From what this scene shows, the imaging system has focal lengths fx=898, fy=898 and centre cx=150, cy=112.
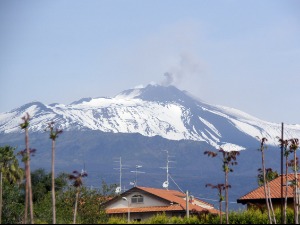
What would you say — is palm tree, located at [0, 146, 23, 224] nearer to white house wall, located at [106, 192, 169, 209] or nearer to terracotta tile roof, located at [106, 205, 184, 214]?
terracotta tile roof, located at [106, 205, 184, 214]

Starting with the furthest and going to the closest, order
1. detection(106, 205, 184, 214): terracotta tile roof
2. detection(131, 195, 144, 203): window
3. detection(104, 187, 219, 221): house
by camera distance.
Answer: detection(131, 195, 144, 203): window
detection(104, 187, 219, 221): house
detection(106, 205, 184, 214): terracotta tile roof

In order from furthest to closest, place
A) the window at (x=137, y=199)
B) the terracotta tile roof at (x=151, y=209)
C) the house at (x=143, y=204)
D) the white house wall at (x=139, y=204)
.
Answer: the window at (x=137, y=199) < the white house wall at (x=139, y=204) < the house at (x=143, y=204) < the terracotta tile roof at (x=151, y=209)

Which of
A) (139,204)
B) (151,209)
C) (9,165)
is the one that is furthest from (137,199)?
(9,165)

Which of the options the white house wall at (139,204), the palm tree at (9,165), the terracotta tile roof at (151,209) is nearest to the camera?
the palm tree at (9,165)

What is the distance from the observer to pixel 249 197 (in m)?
72.4

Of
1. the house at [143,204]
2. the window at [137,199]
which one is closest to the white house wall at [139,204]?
the house at [143,204]

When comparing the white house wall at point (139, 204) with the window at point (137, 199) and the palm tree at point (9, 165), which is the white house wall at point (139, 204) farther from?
the palm tree at point (9, 165)

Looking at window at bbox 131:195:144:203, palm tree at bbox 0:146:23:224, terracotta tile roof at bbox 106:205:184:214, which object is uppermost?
palm tree at bbox 0:146:23:224

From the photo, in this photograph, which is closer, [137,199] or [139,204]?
[139,204]

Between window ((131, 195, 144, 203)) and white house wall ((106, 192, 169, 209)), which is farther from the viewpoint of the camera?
window ((131, 195, 144, 203))

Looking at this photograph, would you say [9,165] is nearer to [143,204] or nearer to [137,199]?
[143,204]

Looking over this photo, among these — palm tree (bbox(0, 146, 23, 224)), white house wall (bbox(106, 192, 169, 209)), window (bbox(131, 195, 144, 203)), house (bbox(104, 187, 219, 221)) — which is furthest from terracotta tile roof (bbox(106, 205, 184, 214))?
palm tree (bbox(0, 146, 23, 224))

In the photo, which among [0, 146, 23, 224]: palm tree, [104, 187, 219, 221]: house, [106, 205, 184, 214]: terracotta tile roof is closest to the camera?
[0, 146, 23, 224]: palm tree

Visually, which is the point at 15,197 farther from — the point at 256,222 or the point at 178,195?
the point at 178,195
